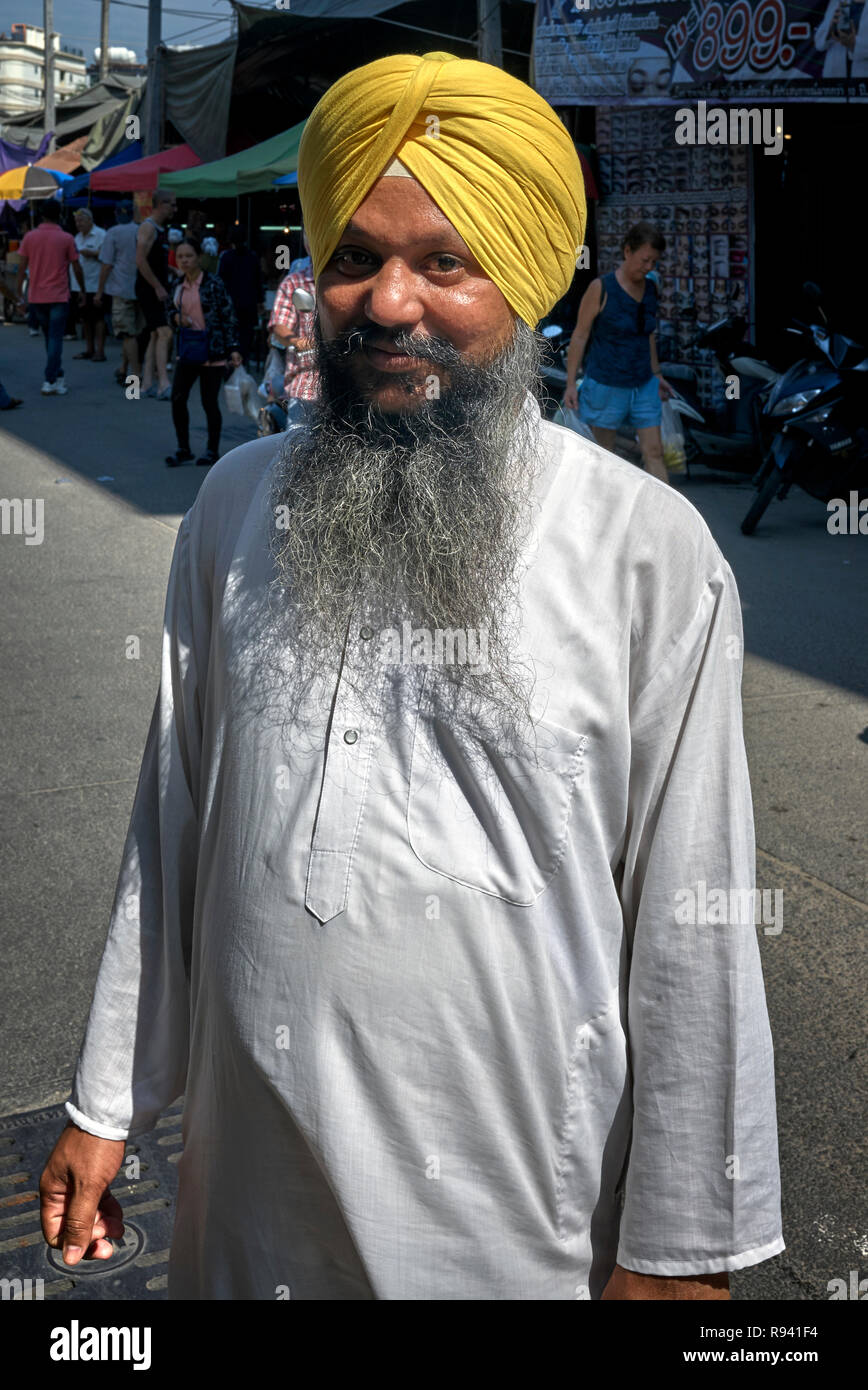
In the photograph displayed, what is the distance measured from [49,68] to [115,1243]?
47.3 m

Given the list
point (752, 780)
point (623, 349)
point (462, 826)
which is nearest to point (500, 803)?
point (462, 826)

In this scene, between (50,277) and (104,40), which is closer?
(50,277)

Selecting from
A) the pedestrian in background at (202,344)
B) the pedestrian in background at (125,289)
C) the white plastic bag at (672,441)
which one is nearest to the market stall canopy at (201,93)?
the pedestrian in background at (125,289)

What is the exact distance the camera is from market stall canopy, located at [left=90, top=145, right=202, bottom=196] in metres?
23.2

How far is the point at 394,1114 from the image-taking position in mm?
1553

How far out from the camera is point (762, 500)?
9.29 meters

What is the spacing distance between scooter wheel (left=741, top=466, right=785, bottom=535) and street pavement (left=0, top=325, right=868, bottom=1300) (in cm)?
11

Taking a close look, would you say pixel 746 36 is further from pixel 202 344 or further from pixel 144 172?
pixel 144 172

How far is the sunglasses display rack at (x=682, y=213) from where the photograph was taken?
1324 cm

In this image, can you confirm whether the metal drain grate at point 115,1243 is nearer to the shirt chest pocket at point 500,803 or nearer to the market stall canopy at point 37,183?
the shirt chest pocket at point 500,803

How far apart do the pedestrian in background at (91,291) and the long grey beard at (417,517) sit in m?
19.5
